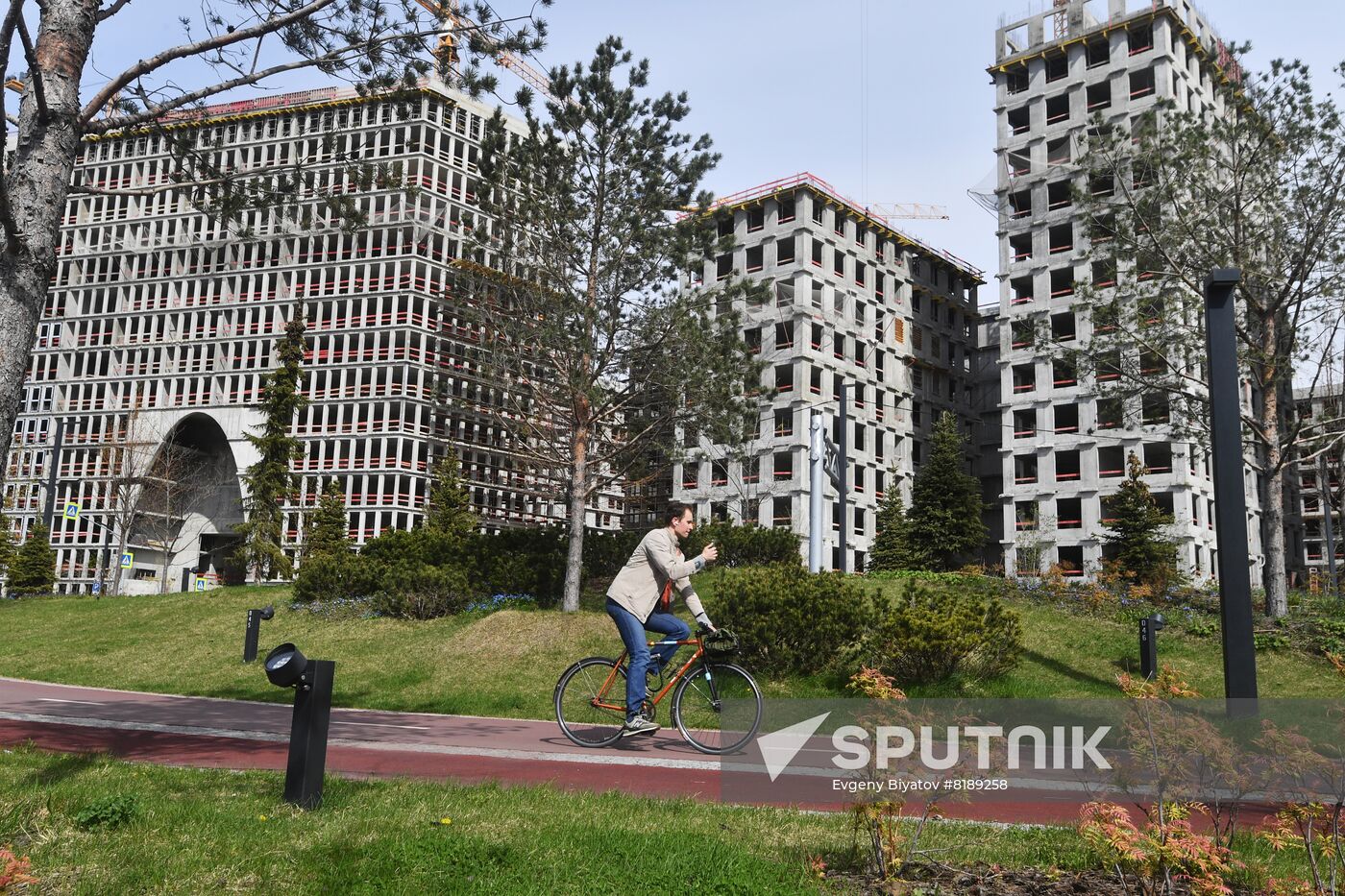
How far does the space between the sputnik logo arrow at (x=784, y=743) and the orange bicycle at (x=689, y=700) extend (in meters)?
0.30

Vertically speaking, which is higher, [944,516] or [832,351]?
[832,351]

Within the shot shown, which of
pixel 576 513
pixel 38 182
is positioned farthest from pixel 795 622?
pixel 38 182

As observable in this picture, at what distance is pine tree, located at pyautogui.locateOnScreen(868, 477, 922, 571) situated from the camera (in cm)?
4288


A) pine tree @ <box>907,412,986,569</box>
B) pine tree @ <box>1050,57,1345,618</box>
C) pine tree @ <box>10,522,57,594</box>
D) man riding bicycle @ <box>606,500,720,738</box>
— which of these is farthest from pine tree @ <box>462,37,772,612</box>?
pine tree @ <box>10,522,57,594</box>

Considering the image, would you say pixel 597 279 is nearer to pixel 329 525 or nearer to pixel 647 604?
pixel 647 604

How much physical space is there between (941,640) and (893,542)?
3338cm

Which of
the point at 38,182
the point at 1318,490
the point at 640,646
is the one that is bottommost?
the point at 640,646

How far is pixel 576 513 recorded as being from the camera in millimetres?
20609

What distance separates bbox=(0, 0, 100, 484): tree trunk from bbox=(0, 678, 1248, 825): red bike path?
3.29 meters

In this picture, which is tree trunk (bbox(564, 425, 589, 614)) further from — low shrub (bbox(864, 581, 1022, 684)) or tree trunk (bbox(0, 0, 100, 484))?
tree trunk (bbox(0, 0, 100, 484))

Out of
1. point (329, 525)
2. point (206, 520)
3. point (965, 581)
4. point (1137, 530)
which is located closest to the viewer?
point (965, 581)

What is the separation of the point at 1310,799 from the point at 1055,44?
56.1 meters

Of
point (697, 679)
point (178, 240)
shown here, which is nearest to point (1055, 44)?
point (697, 679)

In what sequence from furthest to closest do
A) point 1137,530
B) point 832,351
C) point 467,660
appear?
point 832,351 → point 1137,530 → point 467,660
